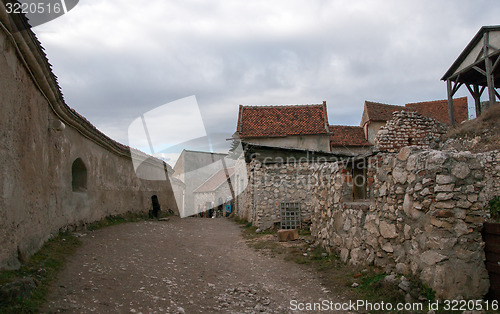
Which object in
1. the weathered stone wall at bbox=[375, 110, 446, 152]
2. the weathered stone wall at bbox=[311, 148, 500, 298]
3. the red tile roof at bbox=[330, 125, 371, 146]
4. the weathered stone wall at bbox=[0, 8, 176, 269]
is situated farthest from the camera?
the red tile roof at bbox=[330, 125, 371, 146]

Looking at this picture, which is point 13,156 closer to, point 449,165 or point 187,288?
point 187,288

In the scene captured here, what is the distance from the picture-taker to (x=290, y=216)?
1227cm

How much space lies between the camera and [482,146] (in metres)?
12.4

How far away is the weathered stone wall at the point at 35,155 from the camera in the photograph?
15.0ft

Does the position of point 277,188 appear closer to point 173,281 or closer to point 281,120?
point 173,281

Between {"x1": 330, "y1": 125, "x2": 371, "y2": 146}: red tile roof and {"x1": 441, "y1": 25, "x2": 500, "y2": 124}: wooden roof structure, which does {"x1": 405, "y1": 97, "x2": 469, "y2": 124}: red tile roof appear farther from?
{"x1": 441, "y1": 25, "x2": 500, "y2": 124}: wooden roof structure

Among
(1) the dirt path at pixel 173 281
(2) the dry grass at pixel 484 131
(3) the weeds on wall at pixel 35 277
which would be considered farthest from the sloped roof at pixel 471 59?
(3) the weeds on wall at pixel 35 277

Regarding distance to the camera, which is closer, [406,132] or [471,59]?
[406,132]

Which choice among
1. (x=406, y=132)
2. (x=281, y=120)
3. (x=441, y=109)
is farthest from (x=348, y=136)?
(x=406, y=132)

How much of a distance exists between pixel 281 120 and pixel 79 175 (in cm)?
1439

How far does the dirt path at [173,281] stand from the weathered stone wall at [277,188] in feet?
13.8

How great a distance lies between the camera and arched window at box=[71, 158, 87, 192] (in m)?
9.50

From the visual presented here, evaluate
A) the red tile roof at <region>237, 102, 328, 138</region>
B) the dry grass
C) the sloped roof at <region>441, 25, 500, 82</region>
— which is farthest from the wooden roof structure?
the red tile roof at <region>237, 102, 328, 138</region>

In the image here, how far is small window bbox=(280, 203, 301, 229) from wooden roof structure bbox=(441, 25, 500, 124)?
1064 cm
